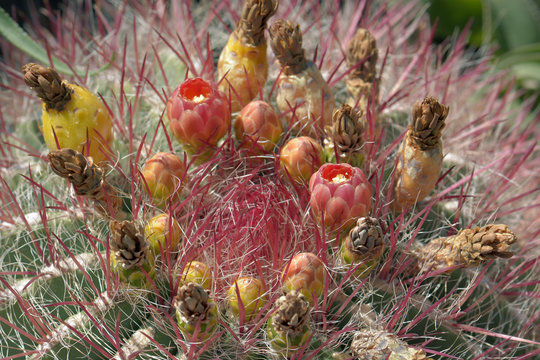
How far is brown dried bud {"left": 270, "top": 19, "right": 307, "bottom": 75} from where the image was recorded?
1.05 metres

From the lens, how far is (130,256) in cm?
85

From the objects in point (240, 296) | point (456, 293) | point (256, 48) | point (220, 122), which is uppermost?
point (256, 48)

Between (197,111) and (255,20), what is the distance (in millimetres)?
221

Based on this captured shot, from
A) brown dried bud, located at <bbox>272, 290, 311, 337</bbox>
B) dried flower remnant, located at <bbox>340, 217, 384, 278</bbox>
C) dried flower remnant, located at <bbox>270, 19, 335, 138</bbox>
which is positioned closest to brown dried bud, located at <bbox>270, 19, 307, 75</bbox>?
dried flower remnant, located at <bbox>270, 19, 335, 138</bbox>

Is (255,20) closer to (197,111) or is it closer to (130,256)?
(197,111)

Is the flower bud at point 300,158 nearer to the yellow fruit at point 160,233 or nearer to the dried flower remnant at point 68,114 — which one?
the yellow fruit at point 160,233

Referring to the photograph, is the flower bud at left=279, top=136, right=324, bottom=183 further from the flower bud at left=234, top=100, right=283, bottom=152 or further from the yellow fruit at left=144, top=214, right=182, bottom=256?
the yellow fruit at left=144, top=214, right=182, bottom=256

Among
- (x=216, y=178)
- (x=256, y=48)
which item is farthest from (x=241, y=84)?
(x=216, y=178)

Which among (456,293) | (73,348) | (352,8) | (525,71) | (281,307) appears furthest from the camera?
(352,8)

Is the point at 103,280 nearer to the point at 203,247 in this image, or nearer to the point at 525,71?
the point at 203,247

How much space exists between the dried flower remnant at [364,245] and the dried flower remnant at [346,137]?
0.15 metres

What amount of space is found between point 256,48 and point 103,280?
1.69 feet

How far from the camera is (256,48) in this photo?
3.62 feet

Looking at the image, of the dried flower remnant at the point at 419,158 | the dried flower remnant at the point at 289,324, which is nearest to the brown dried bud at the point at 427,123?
the dried flower remnant at the point at 419,158
